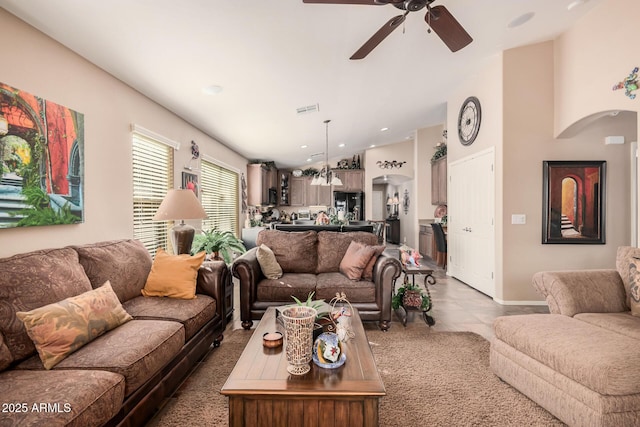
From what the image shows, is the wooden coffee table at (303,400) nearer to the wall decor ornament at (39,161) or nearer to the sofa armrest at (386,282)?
the sofa armrest at (386,282)

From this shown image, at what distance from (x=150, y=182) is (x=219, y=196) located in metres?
2.43

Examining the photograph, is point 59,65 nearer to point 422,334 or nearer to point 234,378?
point 234,378

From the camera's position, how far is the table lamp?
3.02 metres

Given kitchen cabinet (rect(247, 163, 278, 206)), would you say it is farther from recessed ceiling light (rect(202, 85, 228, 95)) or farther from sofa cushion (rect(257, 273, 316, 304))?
sofa cushion (rect(257, 273, 316, 304))

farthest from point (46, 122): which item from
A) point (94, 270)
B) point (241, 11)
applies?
point (241, 11)

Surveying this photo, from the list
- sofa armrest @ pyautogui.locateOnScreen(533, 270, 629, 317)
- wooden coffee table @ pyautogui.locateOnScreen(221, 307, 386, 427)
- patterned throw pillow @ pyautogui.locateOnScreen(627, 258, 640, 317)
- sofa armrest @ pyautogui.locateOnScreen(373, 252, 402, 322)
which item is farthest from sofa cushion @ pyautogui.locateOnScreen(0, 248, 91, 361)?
patterned throw pillow @ pyautogui.locateOnScreen(627, 258, 640, 317)

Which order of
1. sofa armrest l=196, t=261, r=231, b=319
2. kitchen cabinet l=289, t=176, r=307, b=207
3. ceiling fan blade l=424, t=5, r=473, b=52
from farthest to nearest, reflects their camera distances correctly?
kitchen cabinet l=289, t=176, r=307, b=207 → sofa armrest l=196, t=261, r=231, b=319 → ceiling fan blade l=424, t=5, r=473, b=52

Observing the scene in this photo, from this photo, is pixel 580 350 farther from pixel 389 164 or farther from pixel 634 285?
pixel 389 164

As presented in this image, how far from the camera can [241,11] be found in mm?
2283

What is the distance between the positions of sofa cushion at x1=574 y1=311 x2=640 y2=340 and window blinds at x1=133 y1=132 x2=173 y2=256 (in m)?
4.07

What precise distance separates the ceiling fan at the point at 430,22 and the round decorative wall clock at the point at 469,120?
250 cm

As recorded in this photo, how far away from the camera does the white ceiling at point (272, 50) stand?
7.08 feet

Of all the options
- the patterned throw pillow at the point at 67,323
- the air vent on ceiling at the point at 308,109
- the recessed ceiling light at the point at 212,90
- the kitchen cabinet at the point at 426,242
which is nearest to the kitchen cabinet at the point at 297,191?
the kitchen cabinet at the point at 426,242

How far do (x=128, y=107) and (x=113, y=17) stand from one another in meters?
1.19
